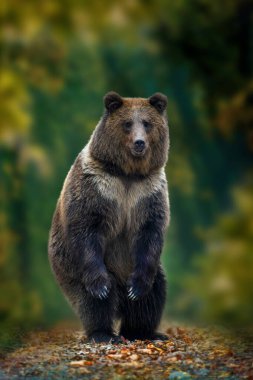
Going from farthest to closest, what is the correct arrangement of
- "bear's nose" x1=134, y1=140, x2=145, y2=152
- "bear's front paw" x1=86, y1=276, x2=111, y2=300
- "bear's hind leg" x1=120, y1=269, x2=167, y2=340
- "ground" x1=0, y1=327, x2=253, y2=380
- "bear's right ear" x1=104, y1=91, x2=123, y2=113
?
"bear's hind leg" x1=120, y1=269, x2=167, y2=340
"bear's right ear" x1=104, y1=91, x2=123, y2=113
"bear's front paw" x1=86, y1=276, x2=111, y2=300
"bear's nose" x1=134, y1=140, x2=145, y2=152
"ground" x1=0, y1=327, x2=253, y2=380

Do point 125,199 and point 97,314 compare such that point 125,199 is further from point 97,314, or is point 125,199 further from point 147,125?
point 97,314

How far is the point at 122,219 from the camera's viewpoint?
6.33m

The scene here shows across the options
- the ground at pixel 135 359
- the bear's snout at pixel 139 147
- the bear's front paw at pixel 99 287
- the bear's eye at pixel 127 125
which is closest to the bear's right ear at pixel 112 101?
the bear's eye at pixel 127 125

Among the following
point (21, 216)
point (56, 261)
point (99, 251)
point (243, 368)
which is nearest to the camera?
point (243, 368)

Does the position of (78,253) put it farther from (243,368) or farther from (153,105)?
(243,368)

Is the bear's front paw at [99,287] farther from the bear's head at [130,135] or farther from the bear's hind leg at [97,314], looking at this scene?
the bear's head at [130,135]

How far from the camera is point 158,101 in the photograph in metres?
6.39

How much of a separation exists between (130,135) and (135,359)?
161 cm

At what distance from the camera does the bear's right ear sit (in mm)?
6344

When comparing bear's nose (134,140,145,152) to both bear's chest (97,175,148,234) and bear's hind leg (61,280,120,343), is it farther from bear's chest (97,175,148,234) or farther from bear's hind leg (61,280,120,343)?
bear's hind leg (61,280,120,343)

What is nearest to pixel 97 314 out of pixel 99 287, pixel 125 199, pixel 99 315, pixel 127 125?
pixel 99 315

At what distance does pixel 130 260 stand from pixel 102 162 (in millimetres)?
751

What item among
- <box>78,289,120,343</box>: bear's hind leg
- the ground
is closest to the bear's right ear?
<box>78,289,120,343</box>: bear's hind leg

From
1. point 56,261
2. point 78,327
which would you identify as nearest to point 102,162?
point 56,261
